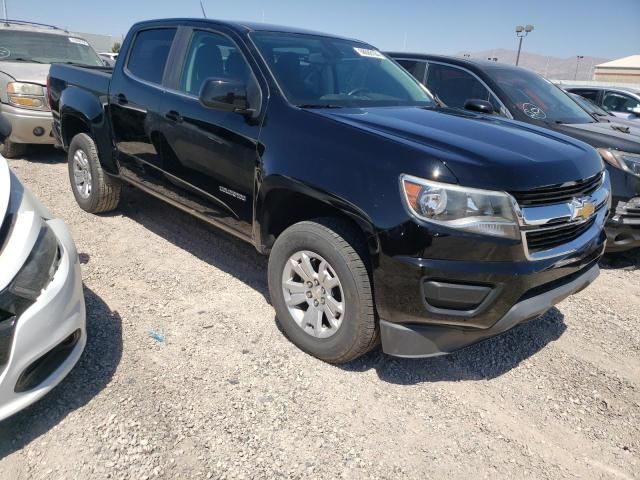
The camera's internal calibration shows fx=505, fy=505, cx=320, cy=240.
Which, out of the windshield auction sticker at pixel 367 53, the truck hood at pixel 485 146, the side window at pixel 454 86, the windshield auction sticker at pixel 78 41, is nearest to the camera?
the truck hood at pixel 485 146

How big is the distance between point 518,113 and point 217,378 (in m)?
3.87

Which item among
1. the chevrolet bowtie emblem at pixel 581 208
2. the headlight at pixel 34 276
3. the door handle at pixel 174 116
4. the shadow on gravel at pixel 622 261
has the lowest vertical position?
the shadow on gravel at pixel 622 261

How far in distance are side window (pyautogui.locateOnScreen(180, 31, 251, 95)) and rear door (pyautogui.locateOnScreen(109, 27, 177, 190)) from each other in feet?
0.88

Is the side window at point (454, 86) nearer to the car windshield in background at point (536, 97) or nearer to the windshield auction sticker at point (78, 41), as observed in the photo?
the car windshield in background at point (536, 97)

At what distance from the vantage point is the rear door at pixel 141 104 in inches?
152

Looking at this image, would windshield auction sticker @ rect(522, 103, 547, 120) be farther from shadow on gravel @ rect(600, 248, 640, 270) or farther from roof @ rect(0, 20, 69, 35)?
roof @ rect(0, 20, 69, 35)

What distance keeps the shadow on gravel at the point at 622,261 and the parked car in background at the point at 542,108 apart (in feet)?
1.30

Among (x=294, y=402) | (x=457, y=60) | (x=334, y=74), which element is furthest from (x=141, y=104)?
(x=457, y=60)

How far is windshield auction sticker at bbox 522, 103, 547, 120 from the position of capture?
4913 millimetres

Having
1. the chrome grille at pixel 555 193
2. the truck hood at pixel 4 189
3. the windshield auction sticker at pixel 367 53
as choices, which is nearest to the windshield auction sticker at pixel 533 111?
the windshield auction sticker at pixel 367 53

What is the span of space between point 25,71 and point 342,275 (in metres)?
6.34

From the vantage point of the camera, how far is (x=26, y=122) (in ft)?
21.5

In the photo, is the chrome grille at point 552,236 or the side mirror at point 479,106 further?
the side mirror at point 479,106

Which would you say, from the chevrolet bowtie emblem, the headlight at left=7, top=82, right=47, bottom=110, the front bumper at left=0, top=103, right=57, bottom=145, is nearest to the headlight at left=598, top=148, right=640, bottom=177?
Result: the chevrolet bowtie emblem
